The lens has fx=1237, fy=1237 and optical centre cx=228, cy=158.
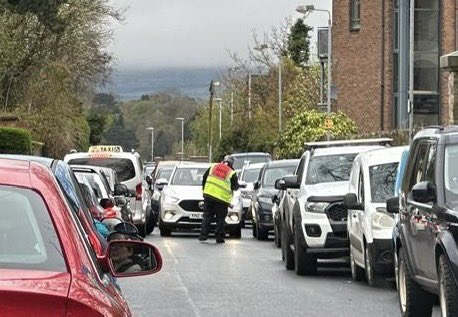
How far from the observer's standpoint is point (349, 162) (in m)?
Answer: 19.4

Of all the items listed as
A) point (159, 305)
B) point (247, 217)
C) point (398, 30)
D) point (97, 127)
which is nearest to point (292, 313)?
point (159, 305)

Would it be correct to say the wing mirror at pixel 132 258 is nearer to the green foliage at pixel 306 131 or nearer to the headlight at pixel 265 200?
the headlight at pixel 265 200

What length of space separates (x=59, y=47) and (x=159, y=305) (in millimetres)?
39379

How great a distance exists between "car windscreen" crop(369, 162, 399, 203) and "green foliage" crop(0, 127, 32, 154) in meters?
19.6

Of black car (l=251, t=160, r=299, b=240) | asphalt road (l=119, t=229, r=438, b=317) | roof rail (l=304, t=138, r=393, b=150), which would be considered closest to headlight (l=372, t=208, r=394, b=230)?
asphalt road (l=119, t=229, r=438, b=317)

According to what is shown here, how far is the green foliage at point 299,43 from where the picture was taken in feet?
275

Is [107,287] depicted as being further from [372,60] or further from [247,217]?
[372,60]

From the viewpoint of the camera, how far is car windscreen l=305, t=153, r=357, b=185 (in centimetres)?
1891

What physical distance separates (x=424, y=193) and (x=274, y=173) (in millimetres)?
19516

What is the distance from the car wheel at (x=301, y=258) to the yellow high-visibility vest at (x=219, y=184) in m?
8.06

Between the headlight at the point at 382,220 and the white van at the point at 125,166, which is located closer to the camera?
→ the headlight at the point at 382,220

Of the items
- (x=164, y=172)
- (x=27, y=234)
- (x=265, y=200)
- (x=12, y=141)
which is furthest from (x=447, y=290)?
(x=164, y=172)

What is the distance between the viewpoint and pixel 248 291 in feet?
50.5

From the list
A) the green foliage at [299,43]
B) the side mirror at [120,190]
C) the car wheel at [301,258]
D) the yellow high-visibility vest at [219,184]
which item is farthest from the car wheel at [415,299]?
the green foliage at [299,43]
